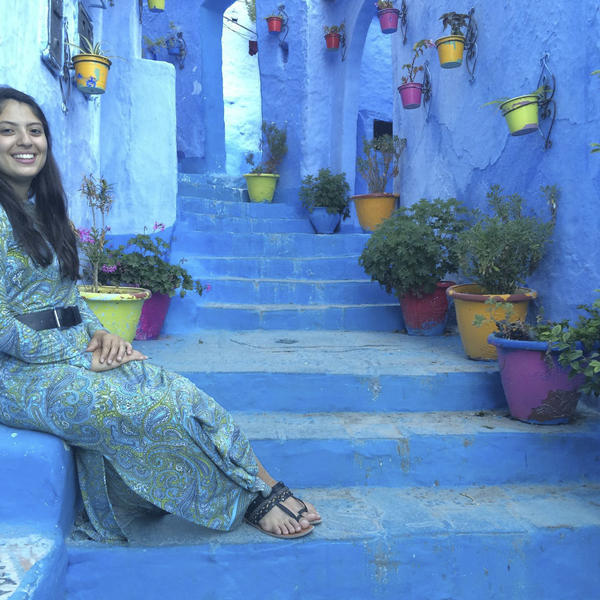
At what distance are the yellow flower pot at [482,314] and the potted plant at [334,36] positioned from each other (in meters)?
4.92

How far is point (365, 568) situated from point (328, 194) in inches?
186

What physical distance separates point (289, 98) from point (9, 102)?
6.35 metres

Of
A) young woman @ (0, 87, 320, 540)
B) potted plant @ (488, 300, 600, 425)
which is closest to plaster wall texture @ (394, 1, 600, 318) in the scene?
potted plant @ (488, 300, 600, 425)

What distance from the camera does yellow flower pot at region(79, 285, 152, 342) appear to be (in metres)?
3.16

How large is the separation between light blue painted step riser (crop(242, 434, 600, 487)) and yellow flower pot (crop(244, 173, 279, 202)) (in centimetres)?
527

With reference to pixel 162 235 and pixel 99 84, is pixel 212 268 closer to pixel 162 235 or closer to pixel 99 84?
pixel 162 235

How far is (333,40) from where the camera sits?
7070 mm

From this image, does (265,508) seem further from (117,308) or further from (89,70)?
(89,70)

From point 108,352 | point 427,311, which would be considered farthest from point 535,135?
point 108,352

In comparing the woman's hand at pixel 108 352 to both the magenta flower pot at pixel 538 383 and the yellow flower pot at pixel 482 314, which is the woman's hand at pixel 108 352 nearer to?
the magenta flower pot at pixel 538 383

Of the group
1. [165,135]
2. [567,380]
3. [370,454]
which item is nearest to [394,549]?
[370,454]

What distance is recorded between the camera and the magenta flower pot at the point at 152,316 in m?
3.71

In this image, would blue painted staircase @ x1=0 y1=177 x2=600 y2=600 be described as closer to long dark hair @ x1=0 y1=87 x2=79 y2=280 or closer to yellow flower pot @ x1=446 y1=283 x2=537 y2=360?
yellow flower pot @ x1=446 y1=283 x2=537 y2=360

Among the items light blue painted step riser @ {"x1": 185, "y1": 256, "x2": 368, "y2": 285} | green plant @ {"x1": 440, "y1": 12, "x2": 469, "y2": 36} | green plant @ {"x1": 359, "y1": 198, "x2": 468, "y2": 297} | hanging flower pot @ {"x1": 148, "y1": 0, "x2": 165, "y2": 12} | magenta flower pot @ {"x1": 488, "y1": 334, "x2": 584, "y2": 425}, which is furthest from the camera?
hanging flower pot @ {"x1": 148, "y1": 0, "x2": 165, "y2": 12}
